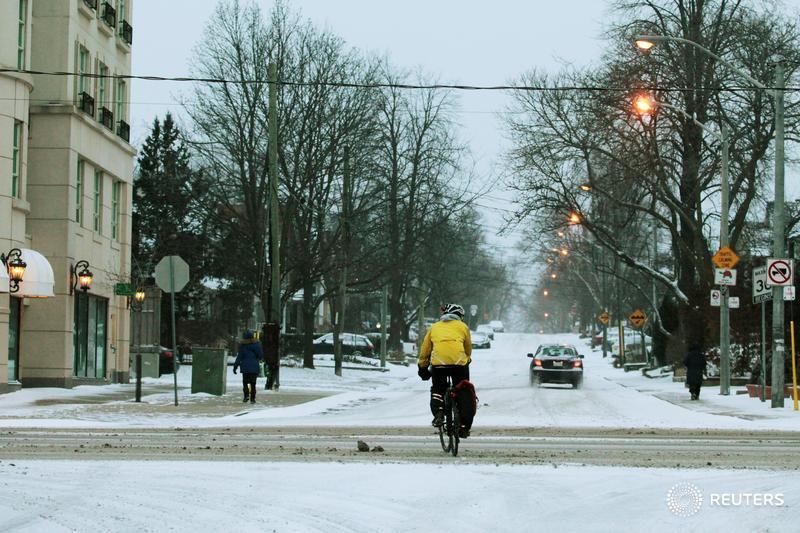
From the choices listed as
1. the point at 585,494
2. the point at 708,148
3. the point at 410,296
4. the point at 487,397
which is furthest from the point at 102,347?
the point at 410,296

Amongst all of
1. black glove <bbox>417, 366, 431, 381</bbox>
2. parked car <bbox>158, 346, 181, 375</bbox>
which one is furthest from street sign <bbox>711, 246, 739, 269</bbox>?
parked car <bbox>158, 346, 181, 375</bbox>

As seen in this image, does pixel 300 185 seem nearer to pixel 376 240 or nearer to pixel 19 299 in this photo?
pixel 376 240

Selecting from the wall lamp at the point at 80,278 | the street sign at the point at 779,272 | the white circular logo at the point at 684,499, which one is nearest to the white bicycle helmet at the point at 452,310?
the white circular logo at the point at 684,499

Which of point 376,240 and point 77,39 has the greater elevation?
point 77,39

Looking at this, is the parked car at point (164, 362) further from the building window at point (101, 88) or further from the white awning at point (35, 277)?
the white awning at point (35, 277)

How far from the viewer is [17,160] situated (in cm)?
3228

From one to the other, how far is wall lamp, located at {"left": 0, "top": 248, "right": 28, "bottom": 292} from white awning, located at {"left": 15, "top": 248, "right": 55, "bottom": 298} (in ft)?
0.88

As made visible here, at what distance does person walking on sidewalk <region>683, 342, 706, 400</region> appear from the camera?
32438 millimetres

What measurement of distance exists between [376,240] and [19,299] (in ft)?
67.4

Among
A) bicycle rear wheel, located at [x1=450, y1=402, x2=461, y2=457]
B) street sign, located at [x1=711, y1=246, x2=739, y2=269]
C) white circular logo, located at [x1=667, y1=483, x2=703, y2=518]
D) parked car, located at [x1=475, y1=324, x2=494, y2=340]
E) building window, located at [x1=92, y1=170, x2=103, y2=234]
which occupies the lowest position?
white circular logo, located at [x1=667, y1=483, x2=703, y2=518]

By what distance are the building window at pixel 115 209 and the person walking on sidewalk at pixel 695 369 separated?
18762 mm

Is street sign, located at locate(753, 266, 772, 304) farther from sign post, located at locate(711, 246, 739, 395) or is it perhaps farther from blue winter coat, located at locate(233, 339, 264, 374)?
blue winter coat, located at locate(233, 339, 264, 374)

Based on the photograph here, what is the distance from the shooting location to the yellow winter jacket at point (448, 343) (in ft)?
46.8

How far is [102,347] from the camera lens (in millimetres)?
39781
